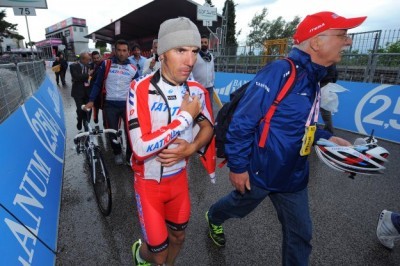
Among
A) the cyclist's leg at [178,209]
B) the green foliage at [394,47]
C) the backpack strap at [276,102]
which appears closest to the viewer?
the backpack strap at [276,102]

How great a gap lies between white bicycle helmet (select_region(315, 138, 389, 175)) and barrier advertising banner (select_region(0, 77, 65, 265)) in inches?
94.0

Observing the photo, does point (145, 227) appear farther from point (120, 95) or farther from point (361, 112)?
point (361, 112)

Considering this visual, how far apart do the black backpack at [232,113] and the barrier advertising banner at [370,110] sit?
18.3ft

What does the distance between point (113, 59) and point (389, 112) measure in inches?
248

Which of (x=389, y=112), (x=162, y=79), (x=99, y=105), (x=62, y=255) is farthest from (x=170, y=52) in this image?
(x=389, y=112)

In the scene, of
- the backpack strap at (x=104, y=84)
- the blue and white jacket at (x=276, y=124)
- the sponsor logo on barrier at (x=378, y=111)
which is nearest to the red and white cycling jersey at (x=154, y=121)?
the blue and white jacket at (x=276, y=124)

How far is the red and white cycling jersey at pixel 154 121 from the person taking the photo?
1.63 metres

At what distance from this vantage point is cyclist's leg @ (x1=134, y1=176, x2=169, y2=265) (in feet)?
6.12

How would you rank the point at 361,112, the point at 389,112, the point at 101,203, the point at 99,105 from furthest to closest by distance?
the point at 361,112 → the point at 389,112 → the point at 99,105 → the point at 101,203

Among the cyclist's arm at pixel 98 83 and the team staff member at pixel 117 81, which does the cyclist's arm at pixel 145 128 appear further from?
the cyclist's arm at pixel 98 83

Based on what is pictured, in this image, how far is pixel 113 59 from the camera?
489 centimetres

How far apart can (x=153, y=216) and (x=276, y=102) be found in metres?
1.23

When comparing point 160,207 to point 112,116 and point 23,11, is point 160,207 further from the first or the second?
point 23,11

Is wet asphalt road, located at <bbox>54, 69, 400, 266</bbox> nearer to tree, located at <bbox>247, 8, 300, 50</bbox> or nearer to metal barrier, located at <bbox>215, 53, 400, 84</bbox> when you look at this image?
metal barrier, located at <bbox>215, 53, 400, 84</bbox>
